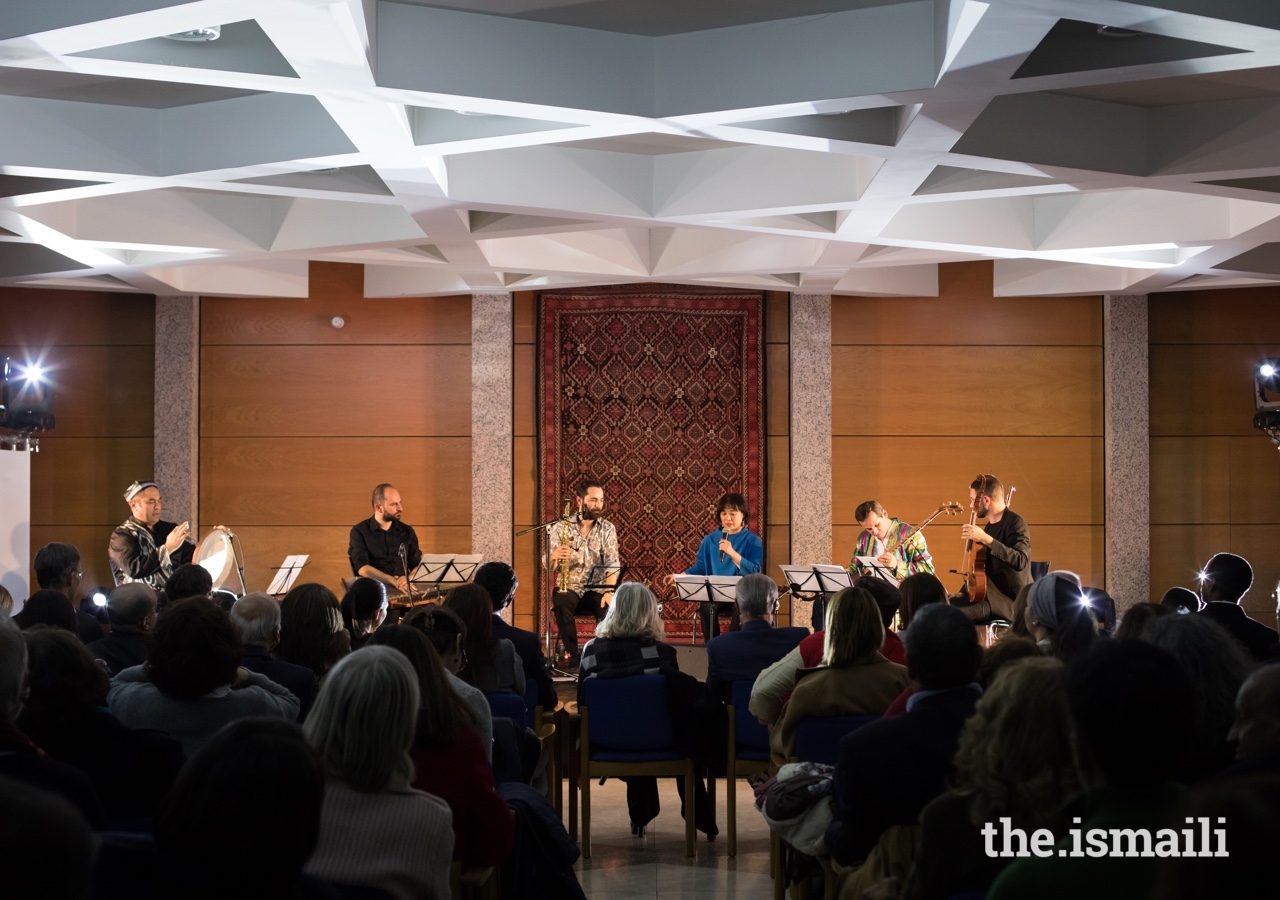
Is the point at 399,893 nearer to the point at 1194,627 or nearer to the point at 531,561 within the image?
the point at 1194,627

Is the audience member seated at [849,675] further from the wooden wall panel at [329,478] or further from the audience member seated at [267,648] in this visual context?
the wooden wall panel at [329,478]

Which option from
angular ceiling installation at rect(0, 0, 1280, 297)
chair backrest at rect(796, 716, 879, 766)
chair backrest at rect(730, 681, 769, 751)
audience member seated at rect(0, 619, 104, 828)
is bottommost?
chair backrest at rect(730, 681, 769, 751)

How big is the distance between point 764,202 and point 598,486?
9.33ft

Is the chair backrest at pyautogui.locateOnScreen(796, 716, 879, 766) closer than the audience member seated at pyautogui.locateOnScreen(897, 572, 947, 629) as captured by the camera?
Yes

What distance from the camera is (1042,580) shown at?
12.9ft

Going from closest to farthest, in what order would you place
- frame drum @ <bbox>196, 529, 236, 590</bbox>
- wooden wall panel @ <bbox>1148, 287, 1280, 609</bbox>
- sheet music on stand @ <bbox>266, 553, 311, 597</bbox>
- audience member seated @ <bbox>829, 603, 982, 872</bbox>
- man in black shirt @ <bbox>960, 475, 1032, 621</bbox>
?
audience member seated @ <bbox>829, 603, 982, 872</bbox> → man in black shirt @ <bbox>960, 475, 1032, 621</bbox> → sheet music on stand @ <bbox>266, 553, 311, 597</bbox> → frame drum @ <bbox>196, 529, 236, 590</bbox> → wooden wall panel @ <bbox>1148, 287, 1280, 609</bbox>

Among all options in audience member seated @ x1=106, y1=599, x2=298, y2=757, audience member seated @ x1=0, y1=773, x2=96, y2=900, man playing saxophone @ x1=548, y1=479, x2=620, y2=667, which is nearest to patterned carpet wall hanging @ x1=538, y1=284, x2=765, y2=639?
man playing saxophone @ x1=548, y1=479, x2=620, y2=667

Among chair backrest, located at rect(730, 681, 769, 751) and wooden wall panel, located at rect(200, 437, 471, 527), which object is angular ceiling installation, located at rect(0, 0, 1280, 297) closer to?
wooden wall panel, located at rect(200, 437, 471, 527)

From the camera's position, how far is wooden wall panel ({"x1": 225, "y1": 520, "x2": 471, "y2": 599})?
938 centimetres

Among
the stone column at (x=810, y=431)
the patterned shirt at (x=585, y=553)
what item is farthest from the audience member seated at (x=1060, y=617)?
the stone column at (x=810, y=431)

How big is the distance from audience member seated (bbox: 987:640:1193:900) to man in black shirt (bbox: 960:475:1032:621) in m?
6.12

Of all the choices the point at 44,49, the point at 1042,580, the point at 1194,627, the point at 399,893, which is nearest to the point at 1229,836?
the point at 399,893

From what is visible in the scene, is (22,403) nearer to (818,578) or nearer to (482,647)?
(818,578)

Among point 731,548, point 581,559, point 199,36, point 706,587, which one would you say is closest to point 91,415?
point 581,559
